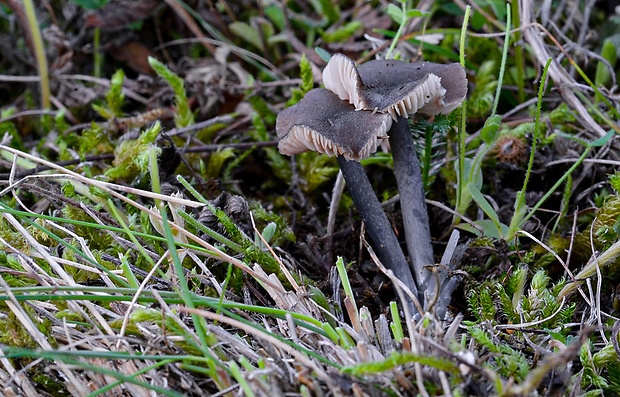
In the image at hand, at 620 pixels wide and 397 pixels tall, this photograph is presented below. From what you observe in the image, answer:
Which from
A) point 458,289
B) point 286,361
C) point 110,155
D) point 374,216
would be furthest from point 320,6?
point 286,361

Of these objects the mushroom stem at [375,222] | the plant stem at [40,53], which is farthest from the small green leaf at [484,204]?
the plant stem at [40,53]

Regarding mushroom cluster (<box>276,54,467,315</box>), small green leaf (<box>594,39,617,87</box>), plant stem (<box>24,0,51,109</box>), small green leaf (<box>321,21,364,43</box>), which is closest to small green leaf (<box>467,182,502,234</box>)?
mushroom cluster (<box>276,54,467,315</box>)

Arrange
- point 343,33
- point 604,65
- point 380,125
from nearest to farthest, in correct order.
Result: 1. point 380,125
2. point 604,65
3. point 343,33

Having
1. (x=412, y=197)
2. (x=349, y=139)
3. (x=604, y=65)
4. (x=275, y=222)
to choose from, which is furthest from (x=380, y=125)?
(x=604, y=65)

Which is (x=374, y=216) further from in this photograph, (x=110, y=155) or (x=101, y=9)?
(x=101, y=9)

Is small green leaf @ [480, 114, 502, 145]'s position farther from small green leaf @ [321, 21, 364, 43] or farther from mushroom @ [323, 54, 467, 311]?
small green leaf @ [321, 21, 364, 43]

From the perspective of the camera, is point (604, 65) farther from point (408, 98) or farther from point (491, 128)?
point (408, 98)
